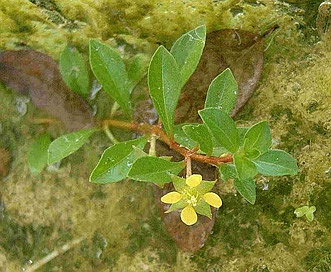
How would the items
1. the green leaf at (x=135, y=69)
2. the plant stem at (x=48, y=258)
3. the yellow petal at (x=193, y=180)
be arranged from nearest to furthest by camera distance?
the yellow petal at (x=193, y=180)
the green leaf at (x=135, y=69)
the plant stem at (x=48, y=258)

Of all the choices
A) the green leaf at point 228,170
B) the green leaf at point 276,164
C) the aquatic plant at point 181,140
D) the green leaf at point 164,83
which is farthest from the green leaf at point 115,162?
the green leaf at point 276,164

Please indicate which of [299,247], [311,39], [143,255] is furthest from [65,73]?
[299,247]

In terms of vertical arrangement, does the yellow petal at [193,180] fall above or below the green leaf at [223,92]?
below

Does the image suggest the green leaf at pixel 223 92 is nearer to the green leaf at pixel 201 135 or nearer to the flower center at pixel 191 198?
the green leaf at pixel 201 135

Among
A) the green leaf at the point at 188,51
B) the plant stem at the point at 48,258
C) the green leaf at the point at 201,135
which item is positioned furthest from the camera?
the plant stem at the point at 48,258

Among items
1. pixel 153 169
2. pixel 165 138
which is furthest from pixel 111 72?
pixel 153 169

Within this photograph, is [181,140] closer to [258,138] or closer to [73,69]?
[258,138]

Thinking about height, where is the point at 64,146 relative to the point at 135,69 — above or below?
below

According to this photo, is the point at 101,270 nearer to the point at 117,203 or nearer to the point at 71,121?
the point at 117,203
